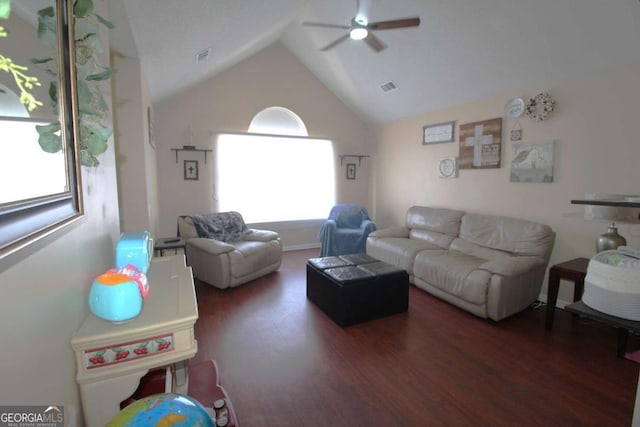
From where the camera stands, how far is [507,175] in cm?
354

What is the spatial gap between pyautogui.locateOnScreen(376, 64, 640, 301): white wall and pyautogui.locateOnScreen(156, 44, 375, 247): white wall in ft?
6.79

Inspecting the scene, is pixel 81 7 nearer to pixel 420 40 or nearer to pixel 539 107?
pixel 420 40

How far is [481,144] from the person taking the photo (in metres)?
3.81

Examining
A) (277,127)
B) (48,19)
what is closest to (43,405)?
(48,19)

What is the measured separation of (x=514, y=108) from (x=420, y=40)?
1.33m

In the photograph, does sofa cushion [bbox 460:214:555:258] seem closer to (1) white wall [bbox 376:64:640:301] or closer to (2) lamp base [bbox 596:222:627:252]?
(1) white wall [bbox 376:64:640:301]

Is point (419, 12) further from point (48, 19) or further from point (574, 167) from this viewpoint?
point (48, 19)

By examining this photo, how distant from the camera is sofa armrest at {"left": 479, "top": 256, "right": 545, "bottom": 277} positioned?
106 inches

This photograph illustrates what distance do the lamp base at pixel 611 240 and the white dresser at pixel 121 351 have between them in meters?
3.08

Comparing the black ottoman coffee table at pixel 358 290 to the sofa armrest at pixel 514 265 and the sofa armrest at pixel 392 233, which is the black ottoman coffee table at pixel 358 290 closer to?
the sofa armrest at pixel 514 265

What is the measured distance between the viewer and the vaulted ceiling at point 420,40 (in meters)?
2.29

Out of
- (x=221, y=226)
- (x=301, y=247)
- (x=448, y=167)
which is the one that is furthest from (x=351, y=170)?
(x=221, y=226)

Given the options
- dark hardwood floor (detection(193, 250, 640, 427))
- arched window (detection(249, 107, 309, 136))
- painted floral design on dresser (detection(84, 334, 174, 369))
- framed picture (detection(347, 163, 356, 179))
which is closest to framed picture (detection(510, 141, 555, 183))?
dark hardwood floor (detection(193, 250, 640, 427))

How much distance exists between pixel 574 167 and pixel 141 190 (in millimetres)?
4186
